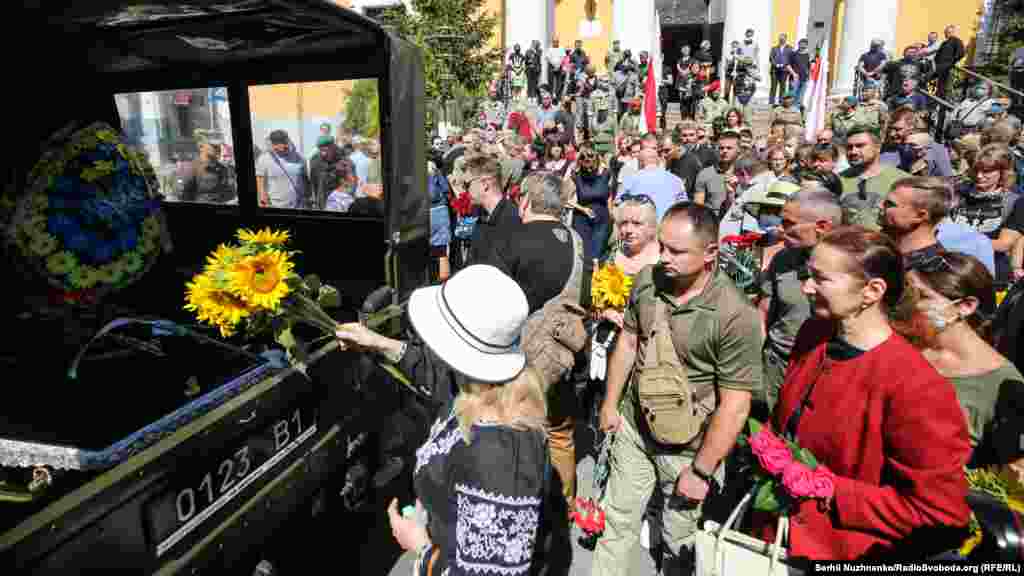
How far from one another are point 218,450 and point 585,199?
6.08 m

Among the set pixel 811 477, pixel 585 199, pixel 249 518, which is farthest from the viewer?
pixel 585 199

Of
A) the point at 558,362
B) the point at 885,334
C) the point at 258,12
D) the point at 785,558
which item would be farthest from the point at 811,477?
the point at 258,12

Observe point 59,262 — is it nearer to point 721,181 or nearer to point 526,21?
point 721,181

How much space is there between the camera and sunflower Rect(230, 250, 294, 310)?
2.40 metres

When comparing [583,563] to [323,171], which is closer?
[583,563]

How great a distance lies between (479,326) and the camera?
192cm

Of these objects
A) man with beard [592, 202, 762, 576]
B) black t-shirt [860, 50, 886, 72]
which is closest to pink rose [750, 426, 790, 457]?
man with beard [592, 202, 762, 576]

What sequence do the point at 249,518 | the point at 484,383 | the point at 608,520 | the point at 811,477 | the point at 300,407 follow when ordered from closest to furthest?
the point at 484,383 → the point at 811,477 → the point at 249,518 → the point at 300,407 → the point at 608,520

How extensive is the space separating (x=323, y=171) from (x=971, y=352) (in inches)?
153

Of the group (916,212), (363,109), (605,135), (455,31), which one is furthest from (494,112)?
(916,212)

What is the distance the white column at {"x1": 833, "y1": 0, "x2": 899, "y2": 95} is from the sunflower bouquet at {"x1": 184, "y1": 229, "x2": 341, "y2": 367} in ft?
75.7

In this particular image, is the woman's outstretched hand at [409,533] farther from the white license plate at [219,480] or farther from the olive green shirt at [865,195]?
the olive green shirt at [865,195]

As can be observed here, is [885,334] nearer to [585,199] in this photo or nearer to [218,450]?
[218,450]

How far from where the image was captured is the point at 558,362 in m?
3.37
